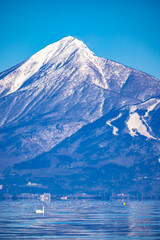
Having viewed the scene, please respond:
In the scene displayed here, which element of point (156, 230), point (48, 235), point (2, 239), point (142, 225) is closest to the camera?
point (2, 239)

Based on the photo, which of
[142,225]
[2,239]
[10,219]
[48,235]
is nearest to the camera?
[2,239]

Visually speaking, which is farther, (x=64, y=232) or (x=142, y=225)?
(x=142, y=225)

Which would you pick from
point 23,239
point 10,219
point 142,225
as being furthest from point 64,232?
point 10,219

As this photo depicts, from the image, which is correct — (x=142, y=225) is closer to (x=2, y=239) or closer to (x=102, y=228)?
(x=102, y=228)

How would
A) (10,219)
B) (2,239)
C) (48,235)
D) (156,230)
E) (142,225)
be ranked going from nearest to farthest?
1. (2,239)
2. (48,235)
3. (156,230)
4. (142,225)
5. (10,219)

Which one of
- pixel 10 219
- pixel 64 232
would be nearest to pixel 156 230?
pixel 64 232

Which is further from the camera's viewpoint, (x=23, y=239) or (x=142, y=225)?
(x=142, y=225)

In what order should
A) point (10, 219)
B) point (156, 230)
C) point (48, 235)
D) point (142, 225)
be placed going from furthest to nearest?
point (10, 219) < point (142, 225) < point (156, 230) < point (48, 235)

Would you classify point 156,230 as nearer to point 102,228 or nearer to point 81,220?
point 102,228
